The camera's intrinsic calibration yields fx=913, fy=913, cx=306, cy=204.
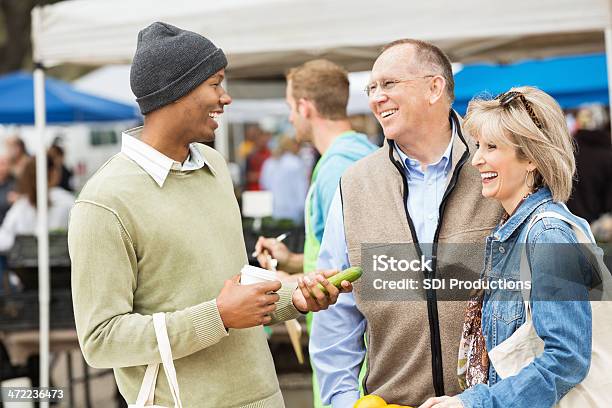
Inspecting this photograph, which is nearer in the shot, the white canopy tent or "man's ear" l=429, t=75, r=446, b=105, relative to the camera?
"man's ear" l=429, t=75, r=446, b=105

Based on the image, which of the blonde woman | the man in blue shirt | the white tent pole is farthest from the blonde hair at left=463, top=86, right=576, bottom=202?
the white tent pole

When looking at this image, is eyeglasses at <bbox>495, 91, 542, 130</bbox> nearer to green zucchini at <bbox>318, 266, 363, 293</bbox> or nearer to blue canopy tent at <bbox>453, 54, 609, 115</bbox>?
green zucchini at <bbox>318, 266, 363, 293</bbox>

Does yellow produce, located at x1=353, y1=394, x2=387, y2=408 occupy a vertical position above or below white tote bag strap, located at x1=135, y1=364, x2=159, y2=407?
below

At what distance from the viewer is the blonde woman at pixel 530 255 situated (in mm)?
2215

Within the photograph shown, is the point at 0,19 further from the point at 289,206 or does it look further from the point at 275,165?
the point at 289,206

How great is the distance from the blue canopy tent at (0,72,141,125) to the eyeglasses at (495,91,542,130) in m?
10.1

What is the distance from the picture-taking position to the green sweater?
8.12ft

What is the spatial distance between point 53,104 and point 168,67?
1003cm

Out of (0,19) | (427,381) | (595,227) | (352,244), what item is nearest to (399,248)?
(352,244)

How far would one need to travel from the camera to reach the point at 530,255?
230 cm

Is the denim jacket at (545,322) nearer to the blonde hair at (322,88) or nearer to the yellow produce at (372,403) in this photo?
the yellow produce at (372,403)

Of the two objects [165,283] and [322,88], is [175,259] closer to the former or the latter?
[165,283]

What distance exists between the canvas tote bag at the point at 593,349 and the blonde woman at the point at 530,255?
0.03 metres

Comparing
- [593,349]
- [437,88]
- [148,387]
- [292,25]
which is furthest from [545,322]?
[292,25]
